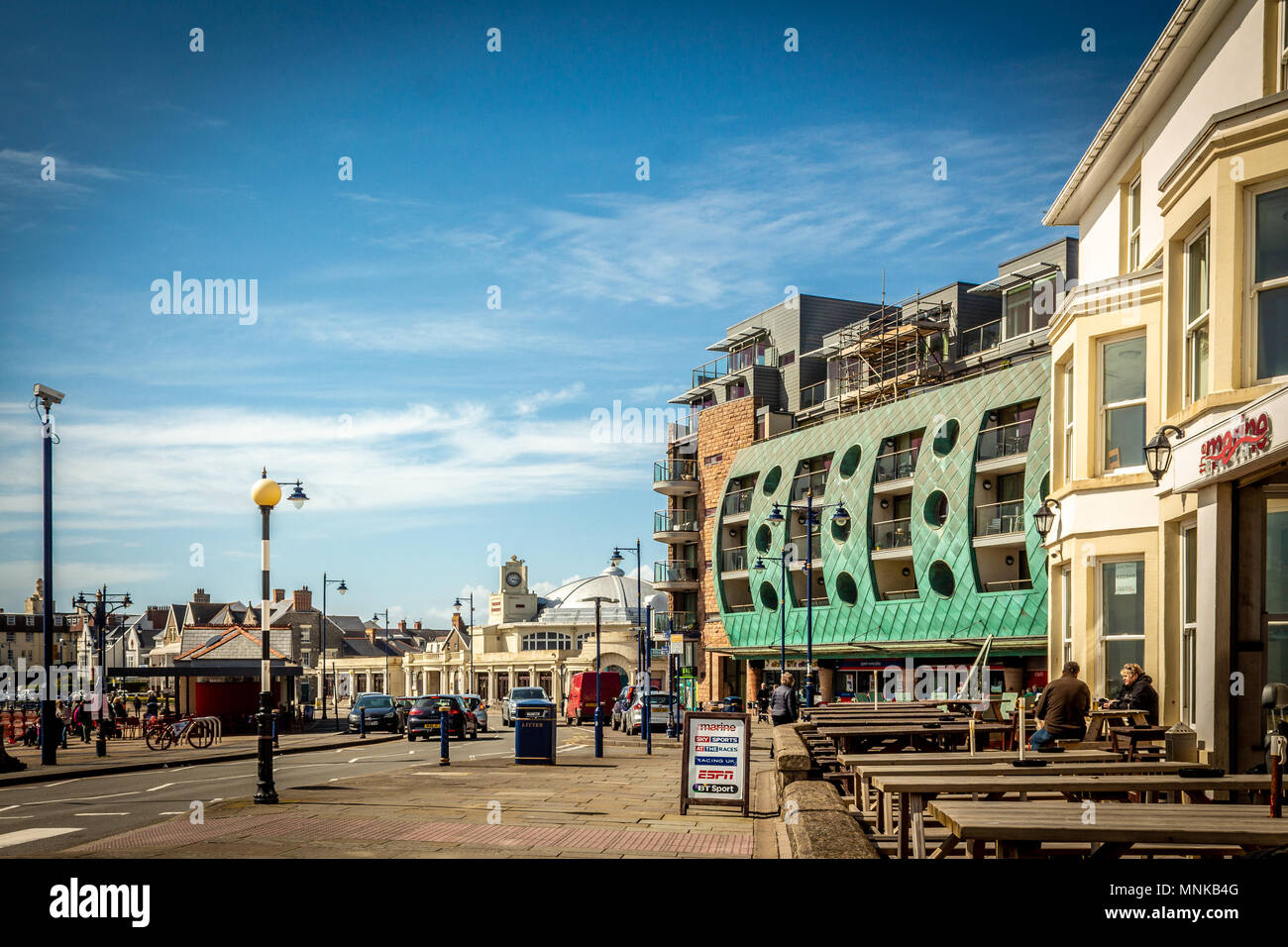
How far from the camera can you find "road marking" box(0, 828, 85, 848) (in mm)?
13212

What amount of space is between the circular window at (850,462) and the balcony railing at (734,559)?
10.5 metres

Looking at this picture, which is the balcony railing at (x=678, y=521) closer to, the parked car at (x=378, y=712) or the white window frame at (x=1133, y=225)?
the parked car at (x=378, y=712)

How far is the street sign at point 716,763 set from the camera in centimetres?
1524

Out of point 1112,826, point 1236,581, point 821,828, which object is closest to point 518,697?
point 1236,581

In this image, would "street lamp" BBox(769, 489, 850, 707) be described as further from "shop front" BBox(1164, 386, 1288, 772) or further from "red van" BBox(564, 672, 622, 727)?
"shop front" BBox(1164, 386, 1288, 772)

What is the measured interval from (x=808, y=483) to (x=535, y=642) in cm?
6334

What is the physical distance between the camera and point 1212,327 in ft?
41.4

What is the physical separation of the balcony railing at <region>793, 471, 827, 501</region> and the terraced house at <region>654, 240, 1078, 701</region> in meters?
0.14

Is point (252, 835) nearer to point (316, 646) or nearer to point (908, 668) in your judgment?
point (908, 668)

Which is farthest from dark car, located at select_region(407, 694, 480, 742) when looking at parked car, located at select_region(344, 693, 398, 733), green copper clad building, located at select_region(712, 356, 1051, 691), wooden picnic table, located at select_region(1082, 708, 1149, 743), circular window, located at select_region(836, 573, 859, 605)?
wooden picnic table, located at select_region(1082, 708, 1149, 743)

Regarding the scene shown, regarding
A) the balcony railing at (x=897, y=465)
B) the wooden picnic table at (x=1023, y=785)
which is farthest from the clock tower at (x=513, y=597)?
the wooden picnic table at (x=1023, y=785)

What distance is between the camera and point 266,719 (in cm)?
1714

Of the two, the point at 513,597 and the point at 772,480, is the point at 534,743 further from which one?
the point at 513,597
